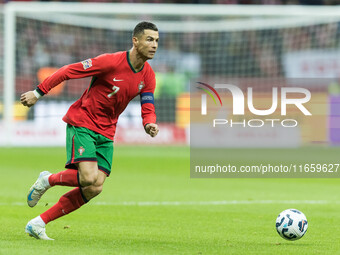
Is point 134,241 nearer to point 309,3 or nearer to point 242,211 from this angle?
point 242,211

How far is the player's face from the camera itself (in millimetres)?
7137

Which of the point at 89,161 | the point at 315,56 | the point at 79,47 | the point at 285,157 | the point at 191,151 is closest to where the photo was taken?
the point at 89,161

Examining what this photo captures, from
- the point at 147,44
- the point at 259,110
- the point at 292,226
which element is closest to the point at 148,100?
the point at 147,44

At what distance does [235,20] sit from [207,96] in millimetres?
2826

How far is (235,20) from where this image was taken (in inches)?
1022

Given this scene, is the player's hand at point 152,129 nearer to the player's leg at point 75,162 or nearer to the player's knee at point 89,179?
the player's leg at point 75,162

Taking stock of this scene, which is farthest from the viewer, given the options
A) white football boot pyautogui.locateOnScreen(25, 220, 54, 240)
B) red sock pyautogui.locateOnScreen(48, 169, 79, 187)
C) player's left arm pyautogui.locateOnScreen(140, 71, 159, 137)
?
player's left arm pyautogui.locateOnScreen(140, 71, 159, 137)

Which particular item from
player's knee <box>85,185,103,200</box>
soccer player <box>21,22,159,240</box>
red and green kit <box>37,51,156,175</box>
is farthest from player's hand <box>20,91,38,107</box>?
player's knee <box>85,185,103,200</box>

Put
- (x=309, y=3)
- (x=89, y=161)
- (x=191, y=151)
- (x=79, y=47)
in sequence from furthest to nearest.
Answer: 1. (x=309, y=3)
2. (x=79, y=47)
3. (x=191, y=151)
4. (x=89, y=161)

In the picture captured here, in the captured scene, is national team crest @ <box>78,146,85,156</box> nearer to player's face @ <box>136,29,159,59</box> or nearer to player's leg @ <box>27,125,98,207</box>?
player's leg @ <box>27,125,98,207</box>

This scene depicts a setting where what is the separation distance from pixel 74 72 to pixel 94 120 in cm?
52

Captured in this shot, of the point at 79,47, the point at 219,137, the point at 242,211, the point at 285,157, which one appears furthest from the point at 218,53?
the point at 242,211

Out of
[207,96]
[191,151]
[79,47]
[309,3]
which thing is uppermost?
[309,3]

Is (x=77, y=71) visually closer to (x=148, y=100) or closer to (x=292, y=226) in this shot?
(x=148, y=100)
